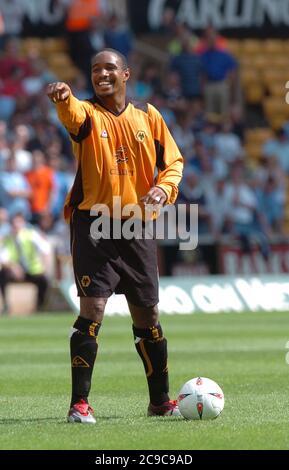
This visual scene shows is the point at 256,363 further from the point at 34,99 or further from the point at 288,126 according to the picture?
the point at 288,126

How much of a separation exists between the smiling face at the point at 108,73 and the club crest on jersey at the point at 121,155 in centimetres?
40

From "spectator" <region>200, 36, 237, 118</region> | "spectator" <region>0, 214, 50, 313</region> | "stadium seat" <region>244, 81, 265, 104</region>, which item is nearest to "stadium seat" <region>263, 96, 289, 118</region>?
"stadium seat" <region>244, 81, 265, 104</region>

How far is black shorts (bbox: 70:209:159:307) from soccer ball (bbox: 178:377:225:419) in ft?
2.22

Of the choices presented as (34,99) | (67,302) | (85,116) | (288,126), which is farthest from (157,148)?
(288,126)

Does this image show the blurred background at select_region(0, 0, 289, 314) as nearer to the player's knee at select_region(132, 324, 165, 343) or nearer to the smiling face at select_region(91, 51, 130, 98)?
the player's knee at select_region(132, 324, 165, 343)

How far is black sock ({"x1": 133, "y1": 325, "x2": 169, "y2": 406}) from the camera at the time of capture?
8.84m

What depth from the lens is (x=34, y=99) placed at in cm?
2509

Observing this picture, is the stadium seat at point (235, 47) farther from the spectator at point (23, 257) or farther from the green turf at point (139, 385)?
the green turf at point (139, 385)

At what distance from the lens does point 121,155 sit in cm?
859

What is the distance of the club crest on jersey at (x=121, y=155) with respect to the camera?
28.2 ft

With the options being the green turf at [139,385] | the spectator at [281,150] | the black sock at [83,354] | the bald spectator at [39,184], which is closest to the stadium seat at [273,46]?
the spectator at [281,150]

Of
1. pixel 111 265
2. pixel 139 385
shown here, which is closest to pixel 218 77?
pixel 139 385
